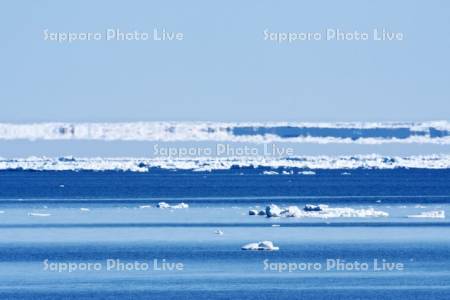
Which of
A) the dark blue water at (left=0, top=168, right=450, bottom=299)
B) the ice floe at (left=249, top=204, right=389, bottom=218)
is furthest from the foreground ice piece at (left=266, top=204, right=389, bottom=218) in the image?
the dark blue water at (left=0, top=168, right=450, bottom=299)

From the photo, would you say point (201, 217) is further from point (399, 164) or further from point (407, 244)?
point (399, 164)

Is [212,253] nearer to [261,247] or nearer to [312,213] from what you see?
[261,247]

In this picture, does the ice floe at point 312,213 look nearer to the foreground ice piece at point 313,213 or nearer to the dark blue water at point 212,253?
the foreground ice piece at point 313,213

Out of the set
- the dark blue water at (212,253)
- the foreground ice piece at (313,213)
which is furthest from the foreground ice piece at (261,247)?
the foreground ice piece at (313,213)

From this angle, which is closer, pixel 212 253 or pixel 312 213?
pixel 212 253

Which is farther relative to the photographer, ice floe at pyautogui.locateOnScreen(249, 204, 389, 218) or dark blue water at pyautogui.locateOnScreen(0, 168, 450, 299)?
ice floe at pyautogui.locateOnScreen(249, 204, 389, 218)

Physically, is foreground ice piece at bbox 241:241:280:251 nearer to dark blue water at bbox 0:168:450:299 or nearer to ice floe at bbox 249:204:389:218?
dark blue water at bbox 0:168:450:299

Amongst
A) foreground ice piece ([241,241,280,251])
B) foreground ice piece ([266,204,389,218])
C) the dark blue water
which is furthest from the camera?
foreground ice piece ([266,204,389,218])

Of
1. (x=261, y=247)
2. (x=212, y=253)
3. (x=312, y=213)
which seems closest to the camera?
(x=212, y=253)

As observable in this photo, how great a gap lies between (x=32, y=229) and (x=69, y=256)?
10.9 meters

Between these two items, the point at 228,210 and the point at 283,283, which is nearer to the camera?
the point at 283,283

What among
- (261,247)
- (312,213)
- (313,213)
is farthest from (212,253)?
(313,213)

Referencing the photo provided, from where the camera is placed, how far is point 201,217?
183 feet

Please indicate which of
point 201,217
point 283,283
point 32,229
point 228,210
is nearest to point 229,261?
point 283,283
